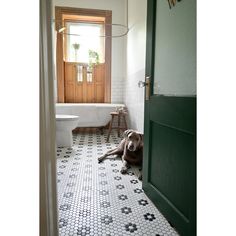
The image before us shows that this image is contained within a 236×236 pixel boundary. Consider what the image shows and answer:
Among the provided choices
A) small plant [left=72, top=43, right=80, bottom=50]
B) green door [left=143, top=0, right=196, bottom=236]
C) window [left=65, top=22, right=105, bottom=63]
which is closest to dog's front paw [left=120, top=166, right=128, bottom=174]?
green door [left=143, top=0, right=196, bottom=236]

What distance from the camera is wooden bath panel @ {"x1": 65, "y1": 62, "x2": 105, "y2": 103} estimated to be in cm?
491

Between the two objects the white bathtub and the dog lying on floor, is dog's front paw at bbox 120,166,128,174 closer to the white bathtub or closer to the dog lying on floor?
the dog lying on floor

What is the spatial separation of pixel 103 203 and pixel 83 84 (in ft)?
11.8

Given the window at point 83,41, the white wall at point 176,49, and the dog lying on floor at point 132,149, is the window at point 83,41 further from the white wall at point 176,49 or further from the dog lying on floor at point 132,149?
the white wall at point 176,49

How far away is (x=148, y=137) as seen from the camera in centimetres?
186

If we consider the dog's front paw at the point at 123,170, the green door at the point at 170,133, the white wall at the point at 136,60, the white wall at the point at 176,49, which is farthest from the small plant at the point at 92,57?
the white wall at the point at 176,49

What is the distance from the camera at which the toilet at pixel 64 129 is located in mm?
3346

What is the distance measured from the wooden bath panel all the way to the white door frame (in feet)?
13.4

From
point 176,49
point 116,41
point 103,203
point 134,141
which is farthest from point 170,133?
point 116,41

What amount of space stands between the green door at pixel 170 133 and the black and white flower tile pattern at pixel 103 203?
0.12 metres

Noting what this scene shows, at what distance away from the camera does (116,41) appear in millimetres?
4883

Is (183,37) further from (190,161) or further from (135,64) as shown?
(135,64)
